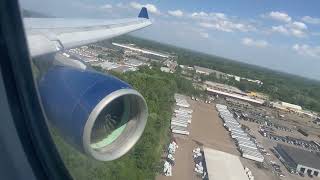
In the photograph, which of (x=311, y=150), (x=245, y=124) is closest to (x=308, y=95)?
(x=245, y=124)

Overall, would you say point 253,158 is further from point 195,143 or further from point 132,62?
point 132,62

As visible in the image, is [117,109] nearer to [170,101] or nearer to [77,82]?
[77,82]

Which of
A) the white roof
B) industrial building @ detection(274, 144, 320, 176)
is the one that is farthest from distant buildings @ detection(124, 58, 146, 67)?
industrial building @ detection(274, 144, 320, 176)

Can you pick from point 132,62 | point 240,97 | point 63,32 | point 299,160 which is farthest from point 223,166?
point 240,97

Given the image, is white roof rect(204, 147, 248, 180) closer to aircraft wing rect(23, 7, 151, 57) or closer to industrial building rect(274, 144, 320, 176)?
industrial building rect(274, 144, 320, 176)

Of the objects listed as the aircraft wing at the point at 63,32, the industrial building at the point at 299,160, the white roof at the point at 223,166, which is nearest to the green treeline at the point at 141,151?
the aircraft wing at the point at 63,32

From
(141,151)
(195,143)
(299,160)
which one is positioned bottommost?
(299,160)
